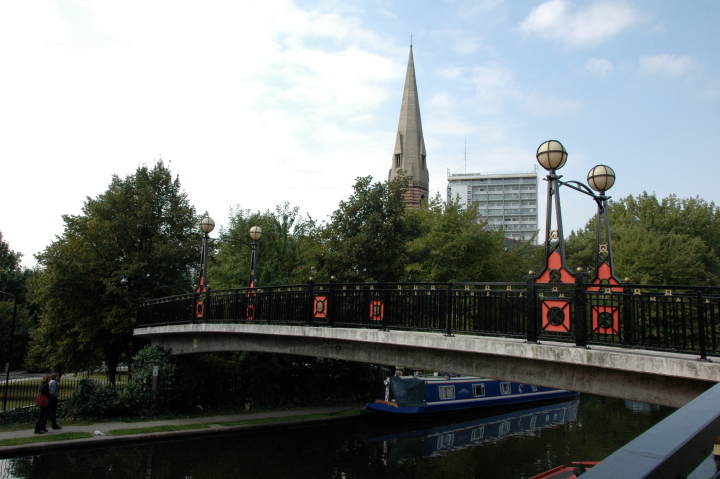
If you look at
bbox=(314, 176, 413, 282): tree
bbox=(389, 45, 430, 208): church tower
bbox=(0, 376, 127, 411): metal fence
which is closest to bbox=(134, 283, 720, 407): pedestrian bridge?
bbox=(314, 176, 413, 282): tree

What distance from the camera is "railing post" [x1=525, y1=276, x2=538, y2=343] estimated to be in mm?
9578

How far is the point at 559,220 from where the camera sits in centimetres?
1029

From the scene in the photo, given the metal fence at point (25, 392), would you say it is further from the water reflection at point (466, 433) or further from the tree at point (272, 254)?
the water reflection at point (466, 433)

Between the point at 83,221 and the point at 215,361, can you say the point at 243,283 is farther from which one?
the point at 83,221

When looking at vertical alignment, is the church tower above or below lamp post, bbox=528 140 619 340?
above

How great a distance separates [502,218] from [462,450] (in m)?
137

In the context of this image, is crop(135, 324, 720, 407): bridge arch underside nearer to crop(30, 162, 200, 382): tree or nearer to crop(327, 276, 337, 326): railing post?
crop(327, 276, 337, 326): railing post

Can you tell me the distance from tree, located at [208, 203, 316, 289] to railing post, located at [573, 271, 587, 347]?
810 inches

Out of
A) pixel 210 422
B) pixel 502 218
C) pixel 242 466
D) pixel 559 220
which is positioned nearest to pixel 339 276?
pixel 210 422

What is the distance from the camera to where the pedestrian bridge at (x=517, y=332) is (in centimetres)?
808

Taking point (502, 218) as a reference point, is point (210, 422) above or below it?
below

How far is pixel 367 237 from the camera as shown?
24797mm

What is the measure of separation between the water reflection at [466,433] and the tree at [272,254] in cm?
1049

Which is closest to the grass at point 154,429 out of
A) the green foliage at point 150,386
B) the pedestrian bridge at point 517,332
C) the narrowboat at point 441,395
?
the green foliage at point 150,386
